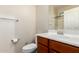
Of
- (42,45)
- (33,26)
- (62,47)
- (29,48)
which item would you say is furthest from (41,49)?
(62,47)

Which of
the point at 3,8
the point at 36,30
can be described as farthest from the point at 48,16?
the point at 3,8

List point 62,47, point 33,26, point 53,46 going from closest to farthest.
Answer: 1. point 62,47
2. point 53,46
3. point 33,26

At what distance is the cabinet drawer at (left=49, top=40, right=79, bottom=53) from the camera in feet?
3.38

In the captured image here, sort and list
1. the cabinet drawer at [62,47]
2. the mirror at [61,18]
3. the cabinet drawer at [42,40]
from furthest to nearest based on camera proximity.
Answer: the cabinet drawer at [42,40] < the mirror at [61,18] < the cabinet drawer at [62,47]

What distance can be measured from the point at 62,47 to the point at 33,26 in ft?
1.91

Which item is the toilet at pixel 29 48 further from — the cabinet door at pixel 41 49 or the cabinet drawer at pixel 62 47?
the cabinet drawer at pixel 62 47

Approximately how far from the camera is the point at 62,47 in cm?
121

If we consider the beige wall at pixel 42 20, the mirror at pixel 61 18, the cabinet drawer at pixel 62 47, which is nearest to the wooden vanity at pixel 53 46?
the cabinet drawer at pixel 62 47

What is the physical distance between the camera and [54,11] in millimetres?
1663

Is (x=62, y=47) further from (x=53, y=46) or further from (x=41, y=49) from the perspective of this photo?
(x=41, y=49)

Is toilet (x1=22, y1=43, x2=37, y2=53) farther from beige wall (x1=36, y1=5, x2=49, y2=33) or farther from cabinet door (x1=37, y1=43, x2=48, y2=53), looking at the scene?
beige wall (x1=36, y1=5, x2=49, y2=33)

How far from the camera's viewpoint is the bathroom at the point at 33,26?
58.1 inches

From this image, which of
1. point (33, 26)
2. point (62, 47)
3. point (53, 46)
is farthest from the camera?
point (33, 26)
